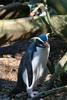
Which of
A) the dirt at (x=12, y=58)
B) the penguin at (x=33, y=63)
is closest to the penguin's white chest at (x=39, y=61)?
the penguin at (x=33, y=63)

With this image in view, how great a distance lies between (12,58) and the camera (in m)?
4.45

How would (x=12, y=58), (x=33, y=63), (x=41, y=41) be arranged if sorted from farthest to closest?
(x=12, y=58) < (x=33, y=63) < (x=41, y=41)

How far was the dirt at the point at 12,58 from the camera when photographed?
3.63 meters

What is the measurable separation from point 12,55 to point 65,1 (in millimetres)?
3402

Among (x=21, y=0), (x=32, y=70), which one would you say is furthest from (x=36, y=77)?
(x=21, y=0)

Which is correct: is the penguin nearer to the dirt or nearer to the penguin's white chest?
the penguin's white chest

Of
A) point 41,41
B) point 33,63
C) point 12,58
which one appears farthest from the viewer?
point 12,58

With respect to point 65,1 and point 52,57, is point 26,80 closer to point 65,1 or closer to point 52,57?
point 52,57

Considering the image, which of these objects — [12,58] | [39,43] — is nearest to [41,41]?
[39,43]

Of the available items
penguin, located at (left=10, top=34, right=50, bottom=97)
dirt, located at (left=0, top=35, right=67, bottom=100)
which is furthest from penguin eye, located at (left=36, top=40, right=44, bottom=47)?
dirt, located at (left=0, top=35, right=67, bottom=100)

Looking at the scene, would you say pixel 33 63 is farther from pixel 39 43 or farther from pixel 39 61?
pixel 39 43

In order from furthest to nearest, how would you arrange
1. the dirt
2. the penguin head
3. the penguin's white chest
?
the dirt < the penguin's white chest < the penguin head

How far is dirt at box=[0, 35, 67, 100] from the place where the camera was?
3632 mm

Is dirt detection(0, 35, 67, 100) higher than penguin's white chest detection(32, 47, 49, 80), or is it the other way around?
penguin's white chest detection(32, 47, 49, 80)
